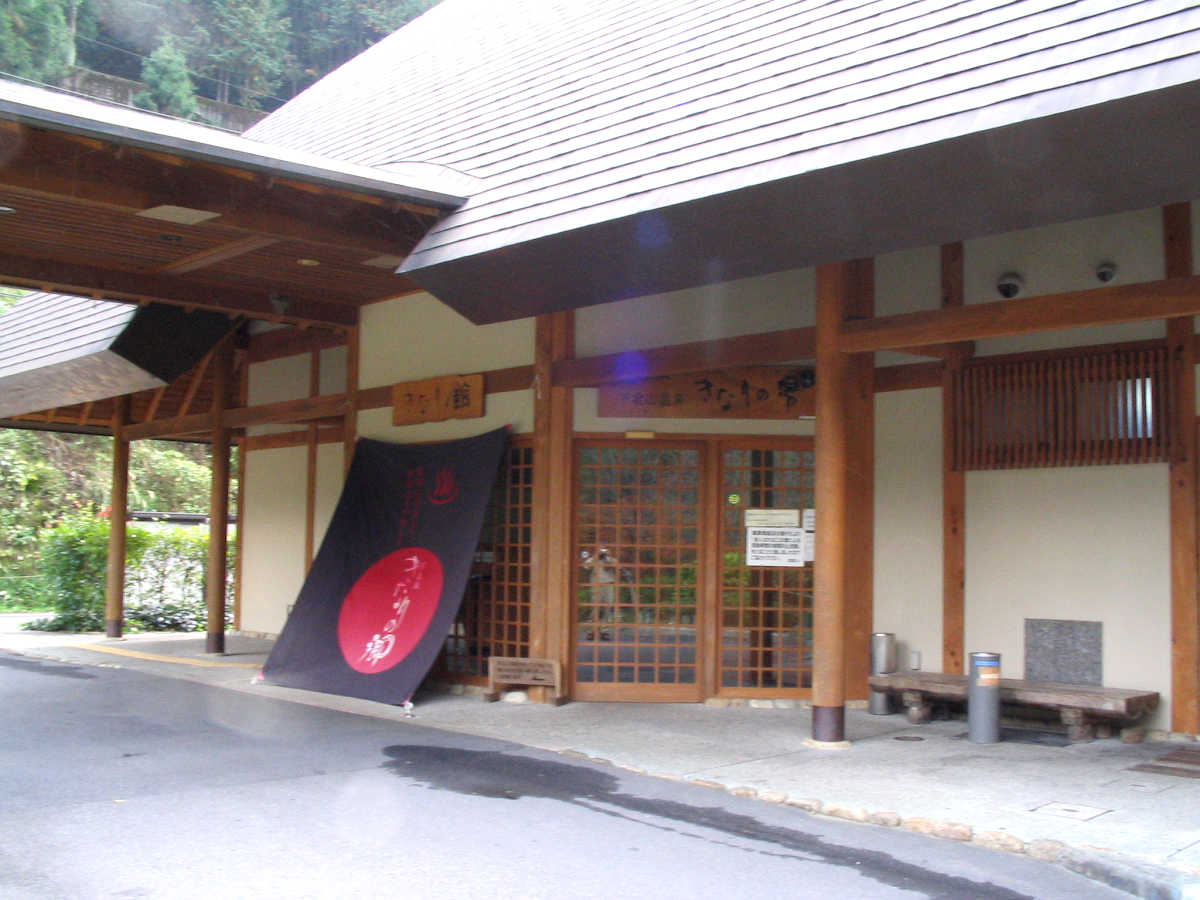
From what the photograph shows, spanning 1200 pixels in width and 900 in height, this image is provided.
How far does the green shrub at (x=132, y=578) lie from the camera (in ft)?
61.8

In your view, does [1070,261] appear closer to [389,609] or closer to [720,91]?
[720,91]

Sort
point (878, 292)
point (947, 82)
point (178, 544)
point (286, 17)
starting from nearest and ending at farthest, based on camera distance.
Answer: point (947, 82) → point (878, 292) → point (178, 544) → point (286, 17)

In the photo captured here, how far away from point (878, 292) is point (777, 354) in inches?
61.8

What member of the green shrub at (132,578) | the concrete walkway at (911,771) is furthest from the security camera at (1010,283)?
the green shrub at (132,578)

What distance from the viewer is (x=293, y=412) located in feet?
Answer: 46.2

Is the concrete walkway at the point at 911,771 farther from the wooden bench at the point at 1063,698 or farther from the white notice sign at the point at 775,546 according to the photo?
the white notice sign at the point at 775,546

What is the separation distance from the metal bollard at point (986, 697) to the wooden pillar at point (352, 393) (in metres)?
7.58

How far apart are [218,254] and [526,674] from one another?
16.3 ft

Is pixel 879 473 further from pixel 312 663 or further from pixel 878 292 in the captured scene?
pixel 312 663

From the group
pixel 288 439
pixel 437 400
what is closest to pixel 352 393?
pixel 437 400

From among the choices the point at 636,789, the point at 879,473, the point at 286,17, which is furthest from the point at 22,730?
the point at 286,17

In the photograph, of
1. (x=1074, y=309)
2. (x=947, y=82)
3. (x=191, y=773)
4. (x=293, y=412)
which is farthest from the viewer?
(x=293, y=412)

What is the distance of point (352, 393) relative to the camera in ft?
44.2

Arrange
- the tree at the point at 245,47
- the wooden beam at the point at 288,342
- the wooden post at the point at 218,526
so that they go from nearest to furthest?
the wooden beam at the point at 288,342 < the wooden post at the point at 218,526 < the tree at the point at 245,47
